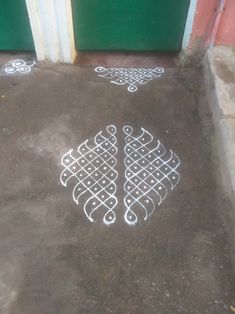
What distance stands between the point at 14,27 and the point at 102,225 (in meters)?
2.24

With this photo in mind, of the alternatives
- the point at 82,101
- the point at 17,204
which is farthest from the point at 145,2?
the point at 17,204

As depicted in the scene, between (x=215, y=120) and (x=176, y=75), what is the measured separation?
2.50 feet

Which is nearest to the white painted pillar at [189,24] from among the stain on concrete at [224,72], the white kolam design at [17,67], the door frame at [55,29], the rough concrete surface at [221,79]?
the door frame at [55,29]

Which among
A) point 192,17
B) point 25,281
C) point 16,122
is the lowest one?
point 25,281

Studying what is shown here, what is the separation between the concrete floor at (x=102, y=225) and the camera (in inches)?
73.4

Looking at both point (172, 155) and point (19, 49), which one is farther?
point (19, 49)

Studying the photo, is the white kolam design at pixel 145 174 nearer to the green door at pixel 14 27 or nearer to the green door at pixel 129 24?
the green door at pixel 129 24

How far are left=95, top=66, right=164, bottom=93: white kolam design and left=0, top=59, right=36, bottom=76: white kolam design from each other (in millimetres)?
684

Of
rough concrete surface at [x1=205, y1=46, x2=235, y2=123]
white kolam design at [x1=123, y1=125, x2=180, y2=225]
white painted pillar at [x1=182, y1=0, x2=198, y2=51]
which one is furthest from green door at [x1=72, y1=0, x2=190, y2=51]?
white kolam design at [x1=123, y1=125, x2=180, y2=225]

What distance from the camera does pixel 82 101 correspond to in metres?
2.90

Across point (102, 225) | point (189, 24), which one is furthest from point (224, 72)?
point (102, 225)

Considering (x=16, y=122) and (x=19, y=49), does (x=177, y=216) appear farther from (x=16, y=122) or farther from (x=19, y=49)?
(x=19, y=49)

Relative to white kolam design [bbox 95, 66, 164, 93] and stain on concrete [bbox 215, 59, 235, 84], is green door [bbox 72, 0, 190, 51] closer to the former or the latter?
white kolam design [bbox 95, 66, 164, 93]

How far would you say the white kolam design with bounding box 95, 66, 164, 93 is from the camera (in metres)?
3.07
